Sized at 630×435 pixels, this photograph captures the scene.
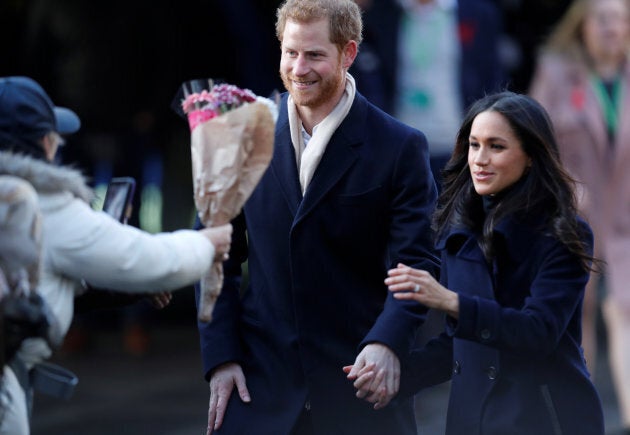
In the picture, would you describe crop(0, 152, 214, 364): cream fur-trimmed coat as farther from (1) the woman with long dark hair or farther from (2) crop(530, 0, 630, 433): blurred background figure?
(2) crop(530, 0, 630, 433): blurred background figure

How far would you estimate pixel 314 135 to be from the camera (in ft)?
15.5

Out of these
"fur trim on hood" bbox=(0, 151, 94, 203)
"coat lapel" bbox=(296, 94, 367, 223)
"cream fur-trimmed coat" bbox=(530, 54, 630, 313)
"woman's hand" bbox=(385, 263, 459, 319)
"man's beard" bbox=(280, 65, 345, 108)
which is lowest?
"cream fur-trimmed coat" bbox=(530, 54, 630, 313)

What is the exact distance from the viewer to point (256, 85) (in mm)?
9617

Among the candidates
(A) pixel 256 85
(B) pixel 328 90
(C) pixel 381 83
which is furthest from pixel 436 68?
(B) pixel 328 90

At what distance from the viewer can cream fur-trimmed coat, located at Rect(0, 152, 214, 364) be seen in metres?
3.82

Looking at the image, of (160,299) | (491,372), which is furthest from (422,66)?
(491,372)

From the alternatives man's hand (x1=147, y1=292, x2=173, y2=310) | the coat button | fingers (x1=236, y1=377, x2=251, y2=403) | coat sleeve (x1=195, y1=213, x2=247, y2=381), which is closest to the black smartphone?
man's hand (x1=147, y1=292, x2=173, y2=310)

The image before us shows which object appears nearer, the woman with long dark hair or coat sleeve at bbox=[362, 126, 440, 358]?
the woman with long dark hair

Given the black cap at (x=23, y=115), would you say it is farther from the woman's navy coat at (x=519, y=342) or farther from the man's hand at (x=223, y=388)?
the woman's navy coat at (x=519, y=342)

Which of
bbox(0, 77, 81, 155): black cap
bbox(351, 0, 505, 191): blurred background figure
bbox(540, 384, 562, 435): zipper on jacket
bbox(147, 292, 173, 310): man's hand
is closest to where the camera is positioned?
bbox(0, 77, 81, 155): black cap

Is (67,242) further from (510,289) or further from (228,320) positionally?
(510,289)

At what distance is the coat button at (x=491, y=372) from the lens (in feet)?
14.6

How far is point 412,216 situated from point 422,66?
3.71 meters

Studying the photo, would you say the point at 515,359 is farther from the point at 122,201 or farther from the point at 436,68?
the point at 436,68
